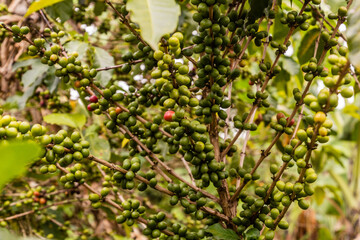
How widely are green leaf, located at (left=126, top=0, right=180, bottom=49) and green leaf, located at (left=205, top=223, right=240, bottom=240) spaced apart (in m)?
0.63

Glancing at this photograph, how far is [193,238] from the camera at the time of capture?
1.02 m

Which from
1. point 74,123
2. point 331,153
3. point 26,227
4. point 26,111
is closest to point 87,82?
point 74,123

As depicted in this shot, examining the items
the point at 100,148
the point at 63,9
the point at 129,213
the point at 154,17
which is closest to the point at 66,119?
the point at 100,148

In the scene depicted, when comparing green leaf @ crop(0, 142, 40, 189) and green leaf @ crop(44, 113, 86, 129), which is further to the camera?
green leaf @ crop(44, 113, 86, 129)

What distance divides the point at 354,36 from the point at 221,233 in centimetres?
66

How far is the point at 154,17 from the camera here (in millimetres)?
625

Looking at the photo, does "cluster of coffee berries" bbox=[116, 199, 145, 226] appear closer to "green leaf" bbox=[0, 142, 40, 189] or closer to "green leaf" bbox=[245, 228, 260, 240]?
"green leaf" bbox=[245, 228, 260, 240]

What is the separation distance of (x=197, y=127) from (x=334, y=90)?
40cm

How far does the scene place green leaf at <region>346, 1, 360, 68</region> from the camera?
0.62 m

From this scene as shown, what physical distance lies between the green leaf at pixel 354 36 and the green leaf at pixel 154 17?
14.0 inches

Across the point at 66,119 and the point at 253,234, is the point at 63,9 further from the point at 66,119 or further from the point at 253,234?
the point at 253,234

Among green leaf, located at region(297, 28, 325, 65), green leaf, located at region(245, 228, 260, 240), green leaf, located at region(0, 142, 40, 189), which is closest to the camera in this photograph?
green leaf, located at region(0, 142, 40, 189)

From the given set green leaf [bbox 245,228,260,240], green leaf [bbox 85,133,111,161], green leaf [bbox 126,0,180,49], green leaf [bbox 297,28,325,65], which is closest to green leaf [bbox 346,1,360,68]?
green leaf [bbox 126,0,180,49]

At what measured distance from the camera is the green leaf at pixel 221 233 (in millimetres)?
971
